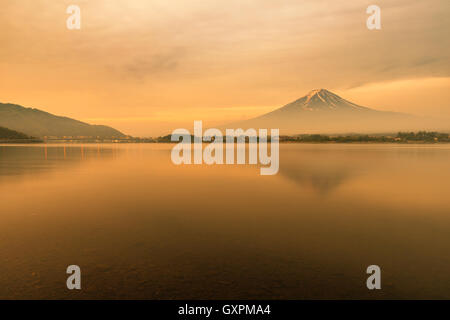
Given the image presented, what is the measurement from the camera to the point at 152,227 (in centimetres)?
1198

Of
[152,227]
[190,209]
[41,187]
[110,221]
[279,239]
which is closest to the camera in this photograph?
[279,239]

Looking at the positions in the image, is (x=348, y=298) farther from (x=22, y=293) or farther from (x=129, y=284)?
(x=22, y=293)

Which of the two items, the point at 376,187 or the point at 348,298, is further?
the point at 376,187

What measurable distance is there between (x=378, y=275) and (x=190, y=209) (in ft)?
31.6

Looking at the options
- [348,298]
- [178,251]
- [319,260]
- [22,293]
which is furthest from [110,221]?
[348,298]

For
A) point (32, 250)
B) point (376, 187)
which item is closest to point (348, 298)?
point (32, 250)

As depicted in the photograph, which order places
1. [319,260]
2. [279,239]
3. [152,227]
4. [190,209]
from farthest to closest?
[190,209] → [152,227] → [279,239] → [319,260]

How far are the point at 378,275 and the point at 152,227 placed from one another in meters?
8.00

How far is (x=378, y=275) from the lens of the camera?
→ 303 inches

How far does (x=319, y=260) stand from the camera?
8.47 metres

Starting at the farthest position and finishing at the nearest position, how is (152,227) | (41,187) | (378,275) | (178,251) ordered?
1. (41,187)
2. (152,227)
3. (178,251)
4. (378,275)
